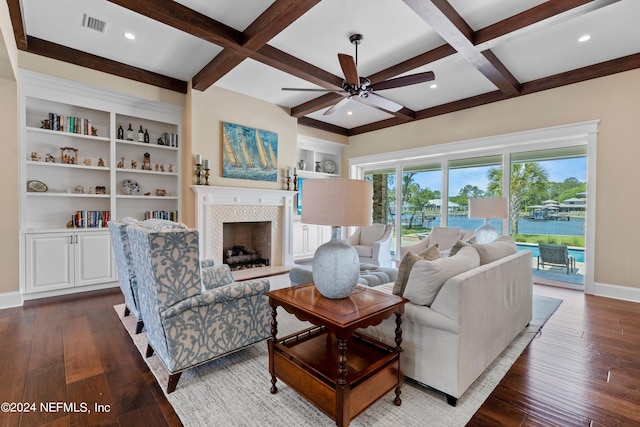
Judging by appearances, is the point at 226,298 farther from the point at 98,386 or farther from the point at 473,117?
the point at 473,117

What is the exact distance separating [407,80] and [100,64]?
4.12 m

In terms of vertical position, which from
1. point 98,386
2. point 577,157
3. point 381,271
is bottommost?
point 98,386

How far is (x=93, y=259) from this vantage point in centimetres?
408

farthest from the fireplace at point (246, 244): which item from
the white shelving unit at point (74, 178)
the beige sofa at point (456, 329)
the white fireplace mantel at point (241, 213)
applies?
the beige sofa at point (456, 329)

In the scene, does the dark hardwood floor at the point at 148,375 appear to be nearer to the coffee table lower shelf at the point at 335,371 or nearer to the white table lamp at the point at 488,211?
the coffee table lower shelf at the point at 335,371

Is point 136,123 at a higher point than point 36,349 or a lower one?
higher

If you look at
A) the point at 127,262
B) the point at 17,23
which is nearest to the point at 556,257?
the point at 127,262

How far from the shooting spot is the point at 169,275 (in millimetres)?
1848

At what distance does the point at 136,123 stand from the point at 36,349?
3.55m

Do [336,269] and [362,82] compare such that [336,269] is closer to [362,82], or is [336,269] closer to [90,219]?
[362,82]

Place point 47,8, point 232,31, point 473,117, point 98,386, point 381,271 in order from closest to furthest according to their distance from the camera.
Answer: point 98,386
point 47,8
point 232,31
point 381,271
point 473,117

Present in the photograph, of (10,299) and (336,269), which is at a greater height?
(336,269)

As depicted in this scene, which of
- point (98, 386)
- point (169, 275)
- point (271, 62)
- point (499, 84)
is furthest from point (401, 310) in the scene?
point (499, 84)

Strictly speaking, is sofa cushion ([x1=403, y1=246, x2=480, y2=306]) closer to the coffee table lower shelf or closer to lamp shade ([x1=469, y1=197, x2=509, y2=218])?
the coffee table lower shelf
